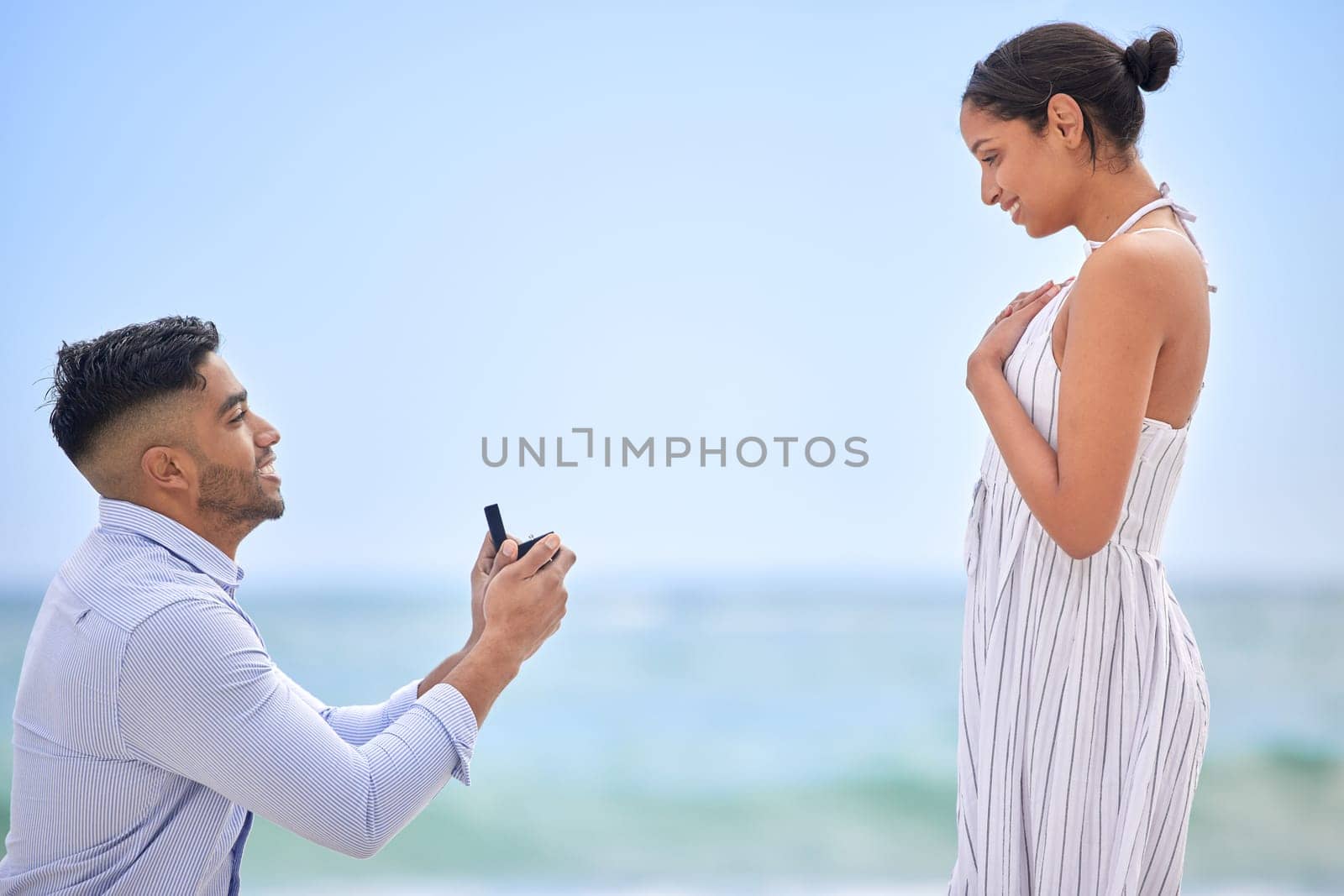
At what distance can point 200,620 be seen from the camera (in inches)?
42.8

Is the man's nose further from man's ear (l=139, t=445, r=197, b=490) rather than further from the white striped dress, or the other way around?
the white striped dress

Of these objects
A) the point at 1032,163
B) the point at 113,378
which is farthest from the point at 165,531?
the point at 1032,163

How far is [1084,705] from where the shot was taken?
112cm

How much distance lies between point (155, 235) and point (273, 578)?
9.33ft

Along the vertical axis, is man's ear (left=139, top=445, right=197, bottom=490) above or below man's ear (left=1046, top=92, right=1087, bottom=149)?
below

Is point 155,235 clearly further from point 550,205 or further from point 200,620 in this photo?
point 200,620

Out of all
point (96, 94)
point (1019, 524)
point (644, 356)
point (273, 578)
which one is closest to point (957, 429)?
point (644, 356)

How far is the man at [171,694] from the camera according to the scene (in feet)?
3.52

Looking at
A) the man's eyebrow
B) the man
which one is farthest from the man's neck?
the man's eyebrow

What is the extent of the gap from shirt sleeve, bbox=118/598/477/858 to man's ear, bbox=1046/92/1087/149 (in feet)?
2.99

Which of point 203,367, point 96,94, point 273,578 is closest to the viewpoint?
point 203,367

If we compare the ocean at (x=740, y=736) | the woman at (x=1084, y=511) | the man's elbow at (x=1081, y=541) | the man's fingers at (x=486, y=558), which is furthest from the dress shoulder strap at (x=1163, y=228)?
the ocean at (x=740, y=736)

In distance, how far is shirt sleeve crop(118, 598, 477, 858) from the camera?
107 cm

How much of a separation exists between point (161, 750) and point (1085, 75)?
43.3 inches
